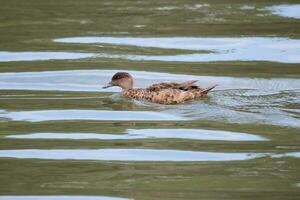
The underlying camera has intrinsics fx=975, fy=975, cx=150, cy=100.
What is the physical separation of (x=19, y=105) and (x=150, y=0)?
21.4ft

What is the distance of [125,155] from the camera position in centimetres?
998

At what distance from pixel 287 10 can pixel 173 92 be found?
225 inches

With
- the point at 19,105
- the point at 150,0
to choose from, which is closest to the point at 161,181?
the point at 19,105

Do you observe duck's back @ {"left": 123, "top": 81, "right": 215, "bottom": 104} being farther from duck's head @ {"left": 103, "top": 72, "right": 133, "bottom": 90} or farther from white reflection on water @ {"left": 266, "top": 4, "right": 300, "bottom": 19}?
white reflection on water @ {"left": 266, "top": 4, "right": 300, "bottom": 19}

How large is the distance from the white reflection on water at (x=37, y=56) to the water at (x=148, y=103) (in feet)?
0.05

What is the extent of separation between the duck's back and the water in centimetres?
15

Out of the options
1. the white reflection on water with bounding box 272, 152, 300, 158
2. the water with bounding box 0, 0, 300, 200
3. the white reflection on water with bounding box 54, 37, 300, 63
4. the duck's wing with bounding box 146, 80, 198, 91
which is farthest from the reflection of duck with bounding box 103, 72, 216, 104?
the white reflection on water with bounding box 272, 152, 300, 158

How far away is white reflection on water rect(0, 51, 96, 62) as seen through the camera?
597 inches

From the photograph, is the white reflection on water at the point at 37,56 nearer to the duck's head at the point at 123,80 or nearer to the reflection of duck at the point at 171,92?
the duck's head at the point at 123,80

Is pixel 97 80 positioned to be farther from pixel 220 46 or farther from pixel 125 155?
pixel 125 155

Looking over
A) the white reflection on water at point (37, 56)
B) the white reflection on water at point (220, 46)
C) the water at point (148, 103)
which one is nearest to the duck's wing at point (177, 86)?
the water at point (148, 103)

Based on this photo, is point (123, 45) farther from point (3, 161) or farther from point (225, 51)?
point (3, 161)

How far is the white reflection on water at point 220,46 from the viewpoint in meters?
15.0

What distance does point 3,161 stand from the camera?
32.0 ft
